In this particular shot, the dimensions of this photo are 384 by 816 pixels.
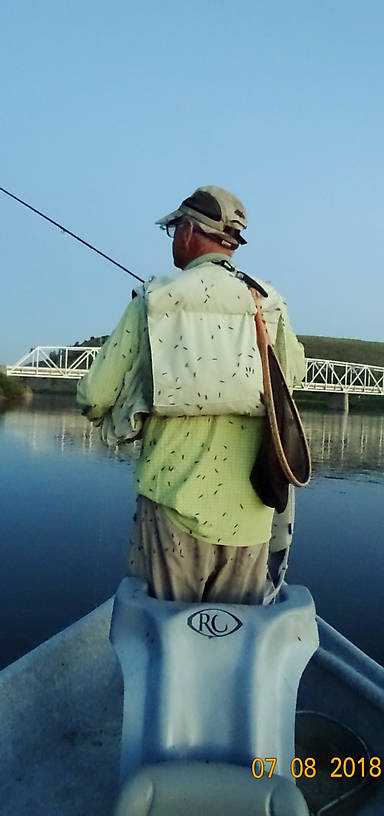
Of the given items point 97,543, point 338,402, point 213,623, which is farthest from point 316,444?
point 338,402

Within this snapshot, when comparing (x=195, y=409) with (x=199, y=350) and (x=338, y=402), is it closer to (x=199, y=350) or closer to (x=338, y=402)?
(x=199, y=350)

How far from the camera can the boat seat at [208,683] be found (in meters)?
1.85

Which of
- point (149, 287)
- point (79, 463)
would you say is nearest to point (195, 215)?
point (149, 287)

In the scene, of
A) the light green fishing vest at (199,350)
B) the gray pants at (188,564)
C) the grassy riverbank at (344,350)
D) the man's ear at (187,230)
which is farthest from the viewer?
the grassy riverbank at (344,350)

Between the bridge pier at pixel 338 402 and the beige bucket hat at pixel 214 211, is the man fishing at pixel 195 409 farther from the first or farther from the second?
the bridge pier at pixel 338 402

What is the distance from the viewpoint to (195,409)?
201cm

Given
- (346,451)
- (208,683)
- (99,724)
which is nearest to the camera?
(208,683)

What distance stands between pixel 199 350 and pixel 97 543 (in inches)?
345

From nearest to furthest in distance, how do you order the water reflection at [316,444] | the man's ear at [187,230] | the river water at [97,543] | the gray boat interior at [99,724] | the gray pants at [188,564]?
1. the gray pants at [188,564]
2. the man's ear at [187,230]
3. the gray boat interior at [99,724]
4. the river water at [97,543]
5. the water reflection at [316,444]

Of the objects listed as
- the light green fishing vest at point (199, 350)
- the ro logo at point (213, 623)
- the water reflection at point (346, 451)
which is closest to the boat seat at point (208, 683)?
the ro logo at point (213, 623)

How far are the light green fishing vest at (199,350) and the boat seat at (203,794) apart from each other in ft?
3.15

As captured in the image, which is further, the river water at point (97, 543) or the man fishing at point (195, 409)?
the river water at point (97, 543)

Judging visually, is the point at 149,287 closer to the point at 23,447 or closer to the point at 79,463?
the point at 79,463
